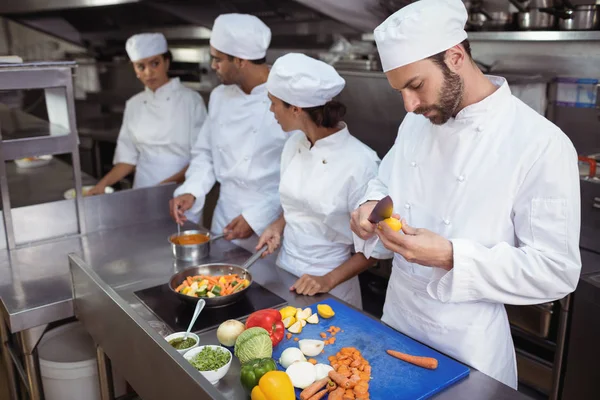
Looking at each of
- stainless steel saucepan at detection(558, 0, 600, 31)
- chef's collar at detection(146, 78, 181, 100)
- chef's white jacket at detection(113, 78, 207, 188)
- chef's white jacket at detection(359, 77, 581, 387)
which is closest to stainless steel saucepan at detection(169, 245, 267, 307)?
chef's white jacket at detection(359, 77, 581, 387)

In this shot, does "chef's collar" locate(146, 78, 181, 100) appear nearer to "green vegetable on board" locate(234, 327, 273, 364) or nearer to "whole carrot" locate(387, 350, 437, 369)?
"green vegetable on board" locate(234, 327, 273, 364)

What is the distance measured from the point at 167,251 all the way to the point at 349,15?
6.70ft

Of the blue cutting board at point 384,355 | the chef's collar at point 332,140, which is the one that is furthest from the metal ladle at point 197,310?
the chef's collar at point 332,140

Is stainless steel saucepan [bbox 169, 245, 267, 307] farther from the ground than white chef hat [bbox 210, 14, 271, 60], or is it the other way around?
white chef hat [bbox 210, 14, 271, 60]

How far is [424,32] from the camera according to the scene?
142 centimetres

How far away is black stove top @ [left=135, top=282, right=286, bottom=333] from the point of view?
5.52ft

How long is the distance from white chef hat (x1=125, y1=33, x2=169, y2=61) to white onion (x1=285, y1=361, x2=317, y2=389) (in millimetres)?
2441

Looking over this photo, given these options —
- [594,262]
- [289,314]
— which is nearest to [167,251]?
[289,314]

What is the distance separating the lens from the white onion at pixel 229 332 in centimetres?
150

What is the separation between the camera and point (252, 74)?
8.69 feet

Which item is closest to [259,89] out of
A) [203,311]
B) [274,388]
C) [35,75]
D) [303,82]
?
[303,82]

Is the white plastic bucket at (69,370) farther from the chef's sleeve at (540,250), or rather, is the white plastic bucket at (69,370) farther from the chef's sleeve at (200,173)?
the chef's sleeve at (540,250)

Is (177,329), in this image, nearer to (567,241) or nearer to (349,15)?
(567,241)

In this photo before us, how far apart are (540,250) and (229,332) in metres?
0.82
